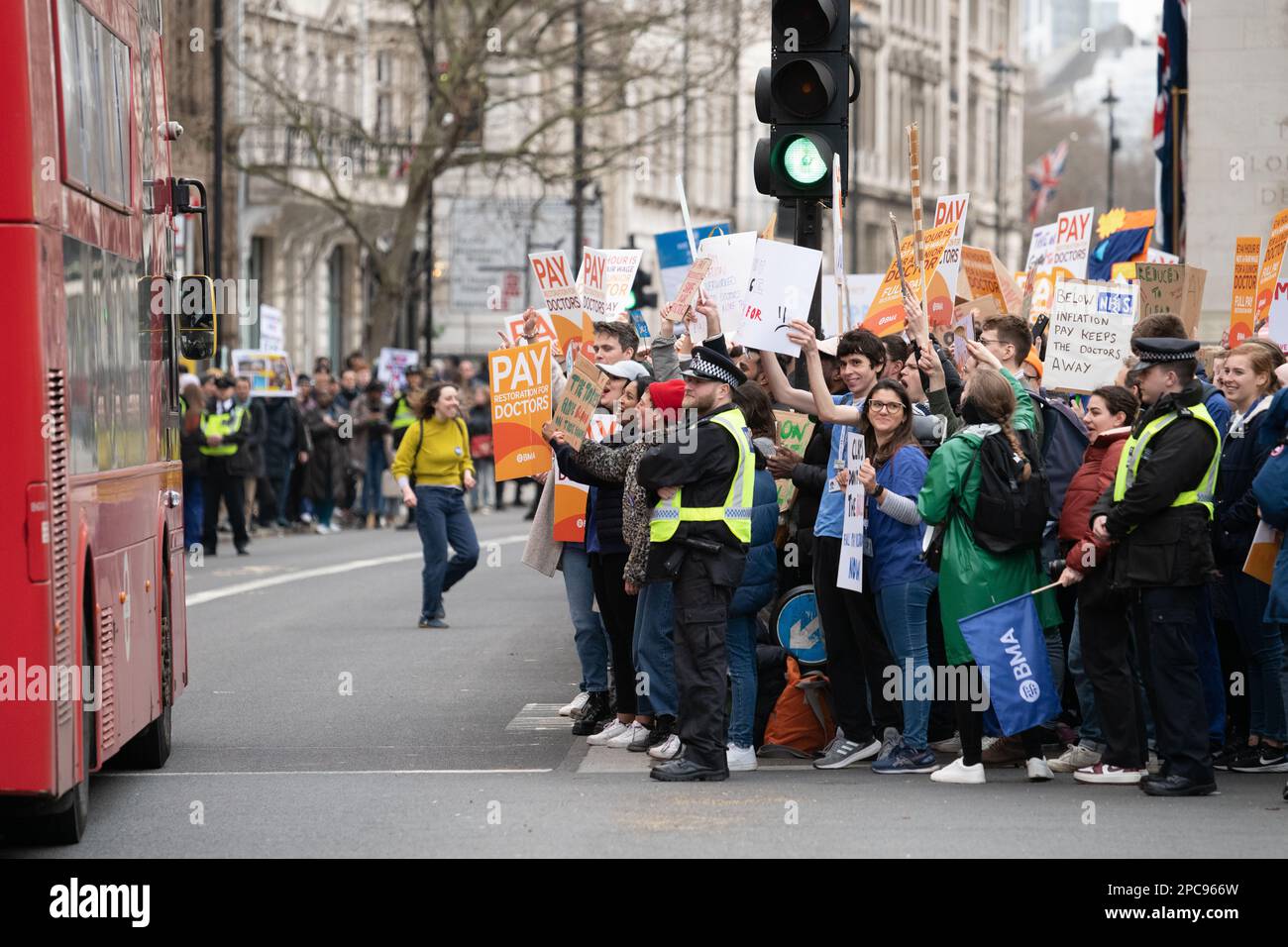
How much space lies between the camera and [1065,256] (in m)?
14.9

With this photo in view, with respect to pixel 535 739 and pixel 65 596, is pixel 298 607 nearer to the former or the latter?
pixel 535 739

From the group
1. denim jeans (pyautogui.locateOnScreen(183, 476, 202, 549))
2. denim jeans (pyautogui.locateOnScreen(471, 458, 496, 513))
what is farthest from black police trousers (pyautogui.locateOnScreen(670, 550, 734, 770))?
denim jeans (pyautogui.locateOnScreen(471, 458, 496, 513))

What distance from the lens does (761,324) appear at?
10.9 meters

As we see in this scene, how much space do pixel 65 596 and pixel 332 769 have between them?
108 inches

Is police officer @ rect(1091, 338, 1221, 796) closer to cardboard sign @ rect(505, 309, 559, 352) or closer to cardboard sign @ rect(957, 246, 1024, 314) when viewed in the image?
cardboard sign @ rect(505, 309, 559, 352)

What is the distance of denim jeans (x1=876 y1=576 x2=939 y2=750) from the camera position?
33.2ft

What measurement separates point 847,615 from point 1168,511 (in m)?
1.64

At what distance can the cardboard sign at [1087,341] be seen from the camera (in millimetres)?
11664

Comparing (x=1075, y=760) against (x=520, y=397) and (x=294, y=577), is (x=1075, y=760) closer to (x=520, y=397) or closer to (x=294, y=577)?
(x=520, y=397)

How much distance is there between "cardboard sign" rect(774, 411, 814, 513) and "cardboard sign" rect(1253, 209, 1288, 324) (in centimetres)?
234

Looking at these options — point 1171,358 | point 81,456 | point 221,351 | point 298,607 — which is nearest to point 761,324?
point 1171,358

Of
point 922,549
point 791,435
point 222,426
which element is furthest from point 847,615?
point 222,426

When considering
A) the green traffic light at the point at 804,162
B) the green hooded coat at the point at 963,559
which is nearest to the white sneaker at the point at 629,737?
the green hooded coat at the point at 963,559
